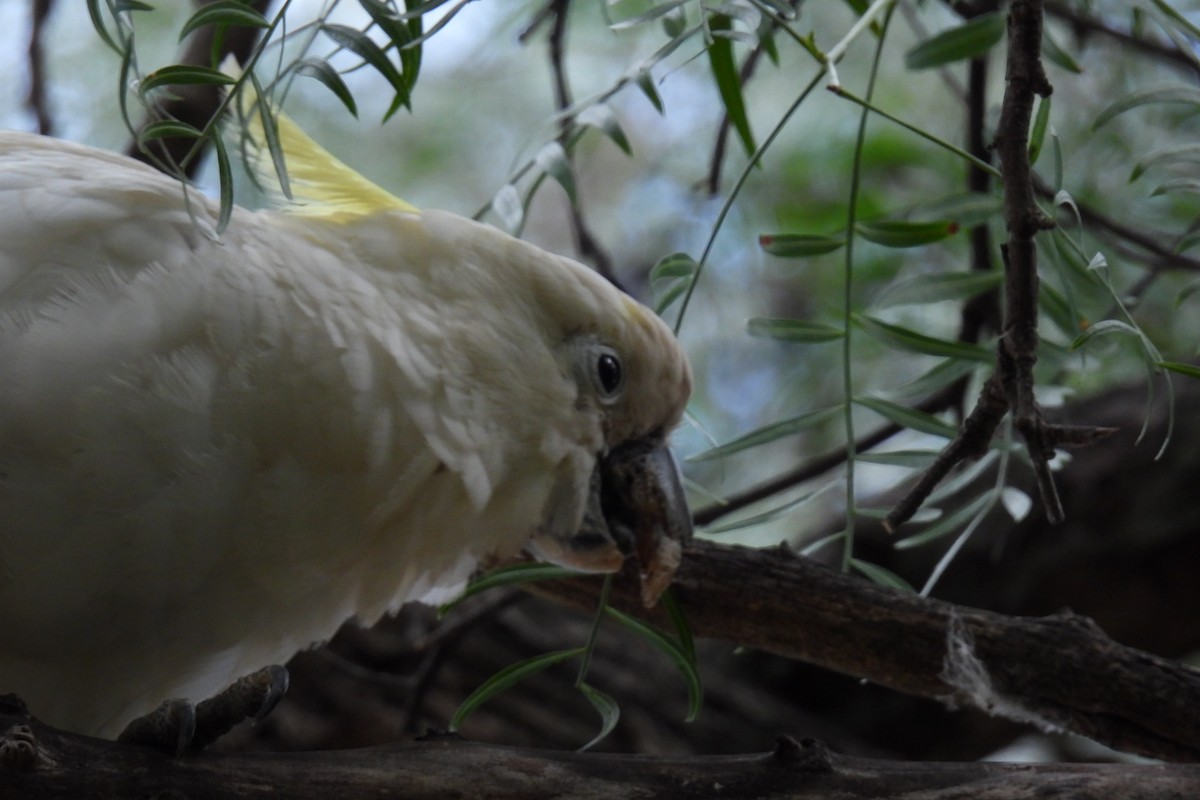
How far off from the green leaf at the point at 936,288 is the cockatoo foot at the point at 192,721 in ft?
2.63

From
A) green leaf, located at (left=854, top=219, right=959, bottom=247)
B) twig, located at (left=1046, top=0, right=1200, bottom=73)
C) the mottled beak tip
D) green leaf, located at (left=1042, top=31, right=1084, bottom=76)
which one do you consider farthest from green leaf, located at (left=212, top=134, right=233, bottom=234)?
twig, located at (left=1046, top=0, right=1200, bottom=73)

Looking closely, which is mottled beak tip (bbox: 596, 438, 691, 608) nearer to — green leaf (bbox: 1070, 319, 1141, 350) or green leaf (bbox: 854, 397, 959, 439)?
green leaf (bbox: 854, 397, 959, 439)

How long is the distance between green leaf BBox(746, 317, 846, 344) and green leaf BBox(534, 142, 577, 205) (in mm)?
252

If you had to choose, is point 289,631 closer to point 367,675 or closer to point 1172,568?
point 367,675

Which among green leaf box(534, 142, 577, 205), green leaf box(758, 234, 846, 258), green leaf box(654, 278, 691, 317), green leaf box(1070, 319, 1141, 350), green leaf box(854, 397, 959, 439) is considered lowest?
green leaf box(854, 397, 959, 439)

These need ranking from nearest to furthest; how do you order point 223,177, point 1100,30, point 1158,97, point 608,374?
point 223,177 → point 1158,97 → point 608,374 → point 1100,30

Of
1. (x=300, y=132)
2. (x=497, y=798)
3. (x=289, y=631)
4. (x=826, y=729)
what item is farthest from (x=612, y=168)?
(x=497, y=798)

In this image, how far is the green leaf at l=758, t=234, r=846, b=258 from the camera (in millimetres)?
1344

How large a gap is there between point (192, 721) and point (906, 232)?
85cm

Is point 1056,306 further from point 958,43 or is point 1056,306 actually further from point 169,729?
point 169,729

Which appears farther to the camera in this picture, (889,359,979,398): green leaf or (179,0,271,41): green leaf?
(889,359,979,398): green leaf

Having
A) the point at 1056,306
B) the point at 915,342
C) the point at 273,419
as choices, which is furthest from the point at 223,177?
the point at 1056,306

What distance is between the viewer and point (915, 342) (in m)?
1.36

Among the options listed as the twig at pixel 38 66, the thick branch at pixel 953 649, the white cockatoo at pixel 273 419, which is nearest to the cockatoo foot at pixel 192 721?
the white cockatoo at pixel 273 419
